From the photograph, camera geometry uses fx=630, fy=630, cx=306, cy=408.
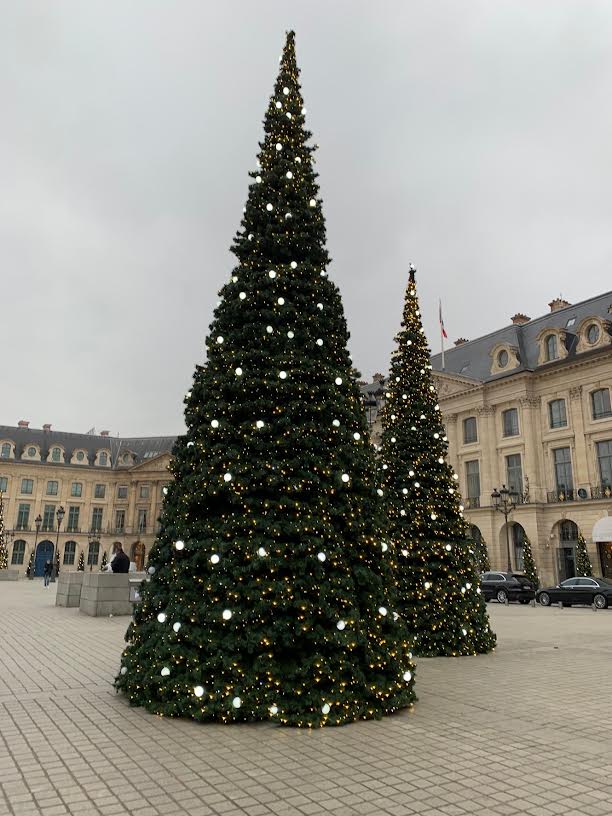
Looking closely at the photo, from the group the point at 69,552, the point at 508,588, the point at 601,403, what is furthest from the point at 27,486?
the point at 601,403

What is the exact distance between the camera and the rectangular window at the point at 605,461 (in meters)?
38.7

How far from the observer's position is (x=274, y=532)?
7172mm

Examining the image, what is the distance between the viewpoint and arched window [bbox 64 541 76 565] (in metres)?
78.8

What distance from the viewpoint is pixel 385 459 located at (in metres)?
13.4

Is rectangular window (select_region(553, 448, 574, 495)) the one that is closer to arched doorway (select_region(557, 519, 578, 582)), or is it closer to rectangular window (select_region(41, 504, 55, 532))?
arched doorway (select_region(557, 519, 578, 582))

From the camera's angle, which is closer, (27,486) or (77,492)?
(27,486)

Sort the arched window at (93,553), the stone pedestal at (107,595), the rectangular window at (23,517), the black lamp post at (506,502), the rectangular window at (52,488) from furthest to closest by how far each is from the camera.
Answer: the arched window at (93,553)
the rectangular window at (52,488)
the rectangular window at (23,517)
the black lamp post at (506,502)
the stone pedestal at (107,595)

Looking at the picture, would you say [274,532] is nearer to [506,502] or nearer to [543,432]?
[506,502]

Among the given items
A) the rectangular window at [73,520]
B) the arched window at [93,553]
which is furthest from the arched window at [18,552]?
the arched window at [93,553]

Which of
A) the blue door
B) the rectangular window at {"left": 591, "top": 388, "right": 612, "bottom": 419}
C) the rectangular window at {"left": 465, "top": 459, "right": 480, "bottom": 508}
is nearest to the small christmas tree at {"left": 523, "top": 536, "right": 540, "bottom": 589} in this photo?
the rectangular window at {"left": 465, "top": 459, "right": 480, "bottom": 508}

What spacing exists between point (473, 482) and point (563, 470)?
7790 millimetres

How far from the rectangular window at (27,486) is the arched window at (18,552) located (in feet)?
19.5

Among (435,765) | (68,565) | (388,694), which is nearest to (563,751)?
(435,765)

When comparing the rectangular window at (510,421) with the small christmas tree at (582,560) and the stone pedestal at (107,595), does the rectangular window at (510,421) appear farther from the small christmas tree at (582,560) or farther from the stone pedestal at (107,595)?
the stone pedestal at (107,595)
